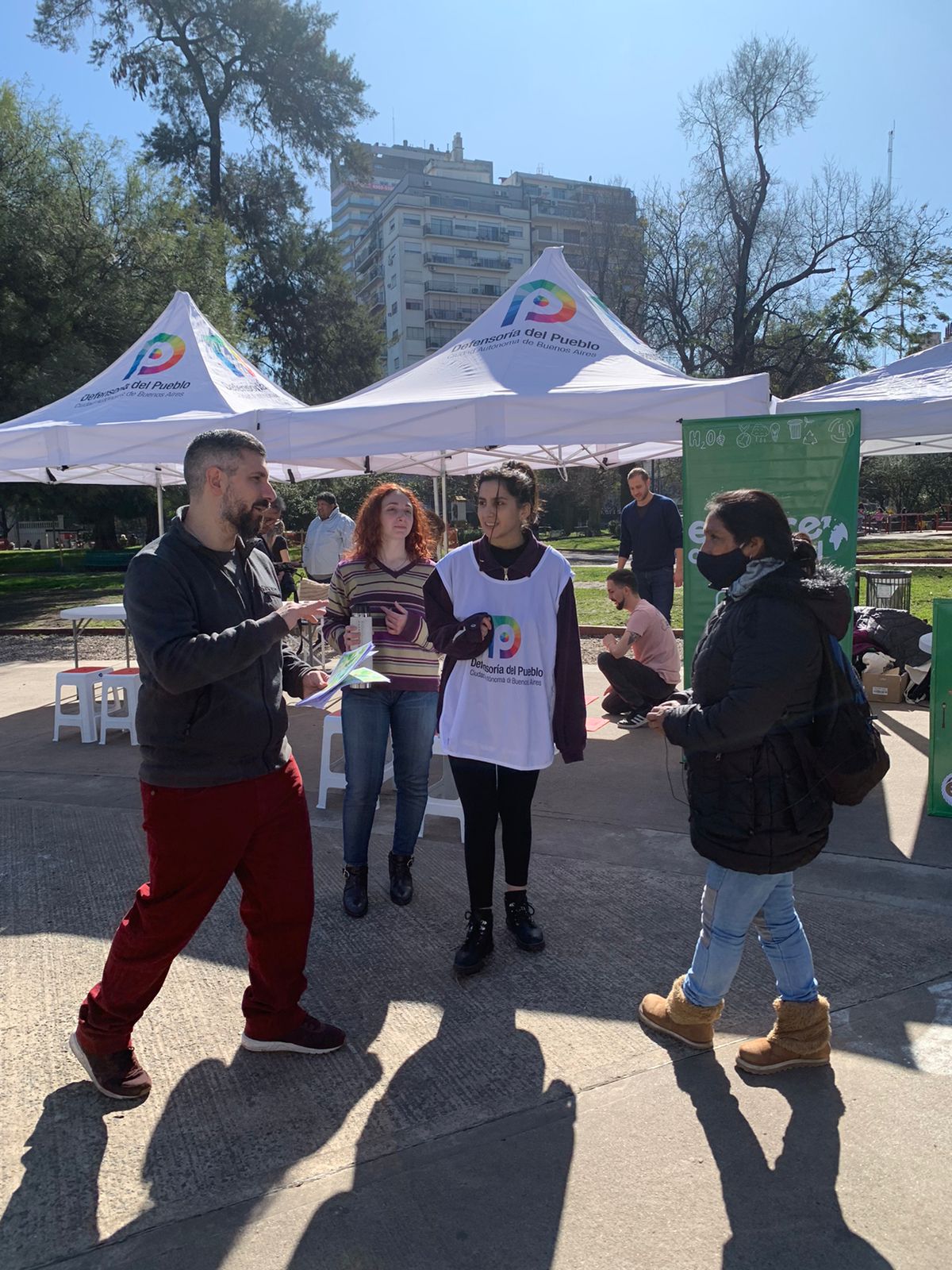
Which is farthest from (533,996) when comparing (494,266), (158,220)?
(494,266)

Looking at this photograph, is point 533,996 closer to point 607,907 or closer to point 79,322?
point 607,907

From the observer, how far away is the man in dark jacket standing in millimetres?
2455

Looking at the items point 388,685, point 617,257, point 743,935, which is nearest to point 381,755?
point 388,685

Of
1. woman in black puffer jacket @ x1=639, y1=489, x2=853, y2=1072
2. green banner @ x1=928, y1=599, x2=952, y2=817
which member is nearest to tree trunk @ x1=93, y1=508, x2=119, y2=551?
green banner @ x1=928, y1=599, x2=952, y2=817

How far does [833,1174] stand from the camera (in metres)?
2.30

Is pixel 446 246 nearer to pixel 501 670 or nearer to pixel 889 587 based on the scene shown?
pixel 889 587

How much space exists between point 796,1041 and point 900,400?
14.2 ft

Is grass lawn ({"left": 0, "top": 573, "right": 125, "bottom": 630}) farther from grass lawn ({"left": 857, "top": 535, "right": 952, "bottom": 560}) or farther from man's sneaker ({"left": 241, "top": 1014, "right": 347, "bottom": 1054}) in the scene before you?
grass lawn ({"left": 857, "top": 535, "right": 952, "bottom": 560})

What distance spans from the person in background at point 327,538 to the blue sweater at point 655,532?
3.76 meters

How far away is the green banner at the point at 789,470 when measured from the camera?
5.47 meters

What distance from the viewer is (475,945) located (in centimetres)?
343

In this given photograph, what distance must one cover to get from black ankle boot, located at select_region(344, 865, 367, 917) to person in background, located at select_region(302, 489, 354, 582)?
684 cm

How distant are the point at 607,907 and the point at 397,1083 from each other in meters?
1.47

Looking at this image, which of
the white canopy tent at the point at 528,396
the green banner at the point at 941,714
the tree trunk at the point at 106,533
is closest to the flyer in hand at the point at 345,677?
the white canopy tent at the point at 528,396
